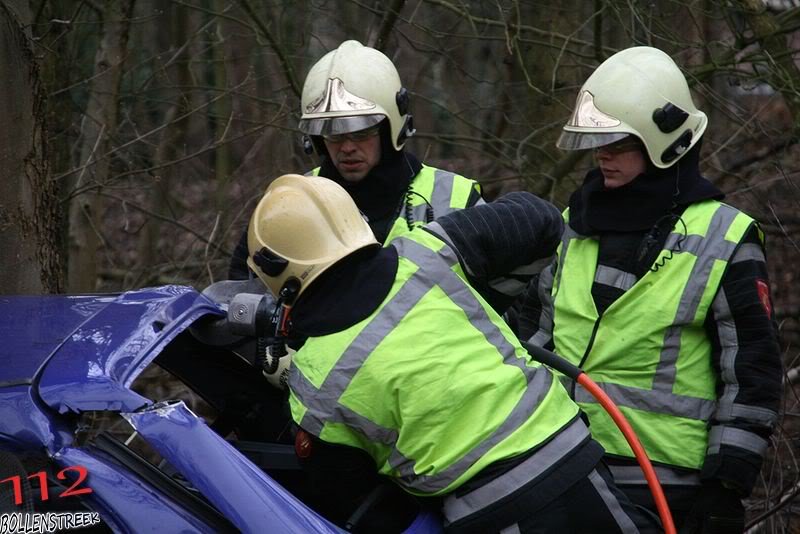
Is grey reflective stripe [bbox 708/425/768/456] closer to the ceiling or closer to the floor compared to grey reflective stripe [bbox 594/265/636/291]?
closer to the floor

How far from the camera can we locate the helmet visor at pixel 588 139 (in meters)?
3.50

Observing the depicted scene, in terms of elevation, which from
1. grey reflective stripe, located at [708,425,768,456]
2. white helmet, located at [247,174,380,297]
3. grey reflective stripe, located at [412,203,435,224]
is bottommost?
grey reflective stripe, located at [708,425,768,456]

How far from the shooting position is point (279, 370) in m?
3.24

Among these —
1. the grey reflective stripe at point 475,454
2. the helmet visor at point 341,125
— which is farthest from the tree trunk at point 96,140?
the grey reflective stripe at point 475,454

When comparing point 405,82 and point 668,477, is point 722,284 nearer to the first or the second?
point 668,477

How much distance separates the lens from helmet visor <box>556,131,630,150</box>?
3.50 metres

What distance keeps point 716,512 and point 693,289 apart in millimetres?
668

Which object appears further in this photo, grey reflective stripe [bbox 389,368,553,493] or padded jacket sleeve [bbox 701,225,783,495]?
padded jacket sleeve [bbox 701,225,783,495]

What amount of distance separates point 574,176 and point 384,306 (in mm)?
3805

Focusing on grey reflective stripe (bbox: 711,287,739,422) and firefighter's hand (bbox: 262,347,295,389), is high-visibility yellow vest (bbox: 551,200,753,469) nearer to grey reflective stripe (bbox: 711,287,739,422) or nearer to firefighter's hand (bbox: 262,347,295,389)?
grey reflective stripe (bbox: 711,287,739,422)

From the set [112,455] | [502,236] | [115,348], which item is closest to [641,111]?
[502,236]

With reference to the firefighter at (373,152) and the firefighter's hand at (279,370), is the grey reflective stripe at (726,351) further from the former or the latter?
the firefighter's hand at (279,370)

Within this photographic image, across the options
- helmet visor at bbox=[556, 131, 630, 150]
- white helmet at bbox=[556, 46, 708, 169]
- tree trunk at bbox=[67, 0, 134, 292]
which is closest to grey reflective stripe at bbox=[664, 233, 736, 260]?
white helmet at bbox=[556, 46, 708, 169]

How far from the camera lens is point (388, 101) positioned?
4.10 metres
